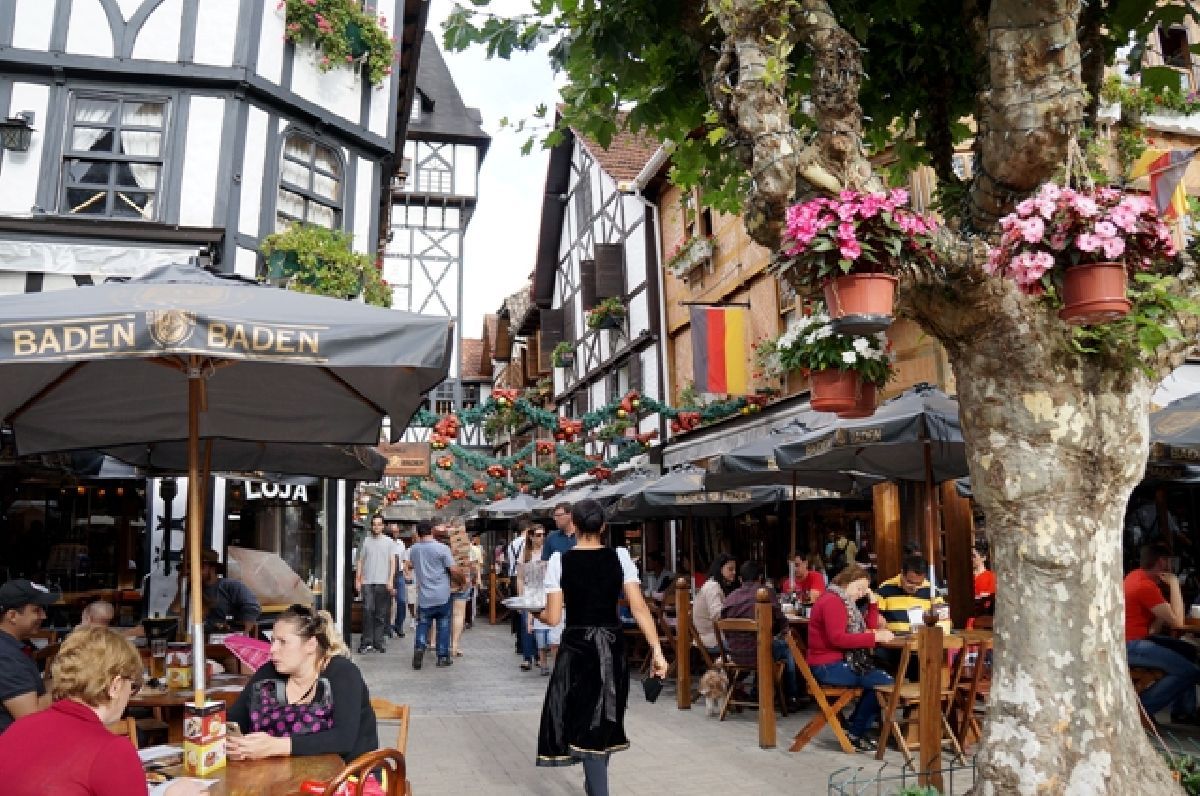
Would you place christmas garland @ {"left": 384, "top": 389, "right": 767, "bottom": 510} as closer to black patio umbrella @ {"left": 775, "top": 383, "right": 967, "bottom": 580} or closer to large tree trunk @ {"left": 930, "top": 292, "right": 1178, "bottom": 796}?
black patio umbrella @ {"left": 775, "top": 383, "right": 967, "bottom": 580}

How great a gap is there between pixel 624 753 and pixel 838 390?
376 centimetres

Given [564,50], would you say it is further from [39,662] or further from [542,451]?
[542,451]

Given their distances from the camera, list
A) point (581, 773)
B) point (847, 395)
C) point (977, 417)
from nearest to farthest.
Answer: point (977, 417) < point (847, 395) < point (581, 773)

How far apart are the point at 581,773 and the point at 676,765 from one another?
709mm

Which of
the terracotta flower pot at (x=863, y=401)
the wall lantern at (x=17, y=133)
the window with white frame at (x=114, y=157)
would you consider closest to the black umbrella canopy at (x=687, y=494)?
the terracotta flower pot at (x=863, y=401)

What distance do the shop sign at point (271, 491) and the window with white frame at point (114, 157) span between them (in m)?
3.76

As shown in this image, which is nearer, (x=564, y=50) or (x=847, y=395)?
(x=847, y=395)

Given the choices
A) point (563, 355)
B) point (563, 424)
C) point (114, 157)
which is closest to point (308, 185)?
point (114, 157)

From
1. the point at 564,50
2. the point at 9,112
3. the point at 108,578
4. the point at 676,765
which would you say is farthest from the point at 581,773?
the point at 9,112

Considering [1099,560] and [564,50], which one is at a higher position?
[564,50]

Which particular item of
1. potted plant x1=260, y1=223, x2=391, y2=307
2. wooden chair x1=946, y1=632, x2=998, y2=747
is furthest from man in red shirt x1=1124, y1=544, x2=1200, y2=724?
potted plant x1=260, y1=223, x2=391, y2=307

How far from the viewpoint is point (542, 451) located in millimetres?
18266

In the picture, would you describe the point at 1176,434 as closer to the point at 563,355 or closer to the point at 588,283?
the point at 588,283

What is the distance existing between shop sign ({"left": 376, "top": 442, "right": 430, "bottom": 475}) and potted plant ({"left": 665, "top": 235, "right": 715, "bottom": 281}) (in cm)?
647
